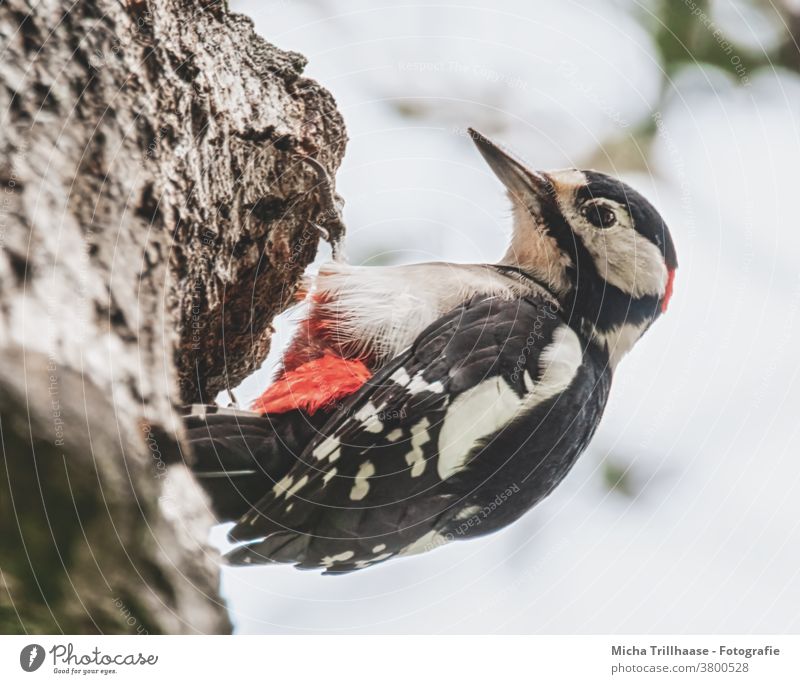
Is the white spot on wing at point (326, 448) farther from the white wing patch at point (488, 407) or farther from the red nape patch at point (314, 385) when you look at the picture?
the white wing patch at point (488, 407)

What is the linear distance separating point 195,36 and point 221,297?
1.40 ft

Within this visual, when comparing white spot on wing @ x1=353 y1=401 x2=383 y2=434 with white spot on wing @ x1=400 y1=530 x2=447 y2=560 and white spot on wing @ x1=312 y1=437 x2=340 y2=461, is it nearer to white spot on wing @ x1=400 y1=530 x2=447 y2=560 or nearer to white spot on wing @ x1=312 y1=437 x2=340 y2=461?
white spot on wing @ x1=312 y1=437 x2=340 y2=461

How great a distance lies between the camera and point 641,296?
5.56 feet

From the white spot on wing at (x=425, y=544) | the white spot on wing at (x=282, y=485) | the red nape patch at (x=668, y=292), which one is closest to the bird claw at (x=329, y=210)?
the white spot on wing at (x=282, y=485)

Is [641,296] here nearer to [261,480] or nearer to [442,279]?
[442,279]

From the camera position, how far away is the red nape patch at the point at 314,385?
149 cm

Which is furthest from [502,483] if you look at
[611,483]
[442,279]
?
[611,483]

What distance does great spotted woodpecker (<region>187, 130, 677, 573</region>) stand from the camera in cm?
143

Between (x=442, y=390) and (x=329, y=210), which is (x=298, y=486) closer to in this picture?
(x=442, y=390)

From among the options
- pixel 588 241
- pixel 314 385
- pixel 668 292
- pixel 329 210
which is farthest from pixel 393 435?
pixel 668 292

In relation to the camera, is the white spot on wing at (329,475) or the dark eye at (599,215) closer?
the white spot on wing at (329,475)

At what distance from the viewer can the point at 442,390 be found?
1.46 meters

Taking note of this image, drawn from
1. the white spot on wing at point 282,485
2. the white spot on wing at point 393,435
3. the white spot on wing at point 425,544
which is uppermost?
the white spot on wing at point 393,435

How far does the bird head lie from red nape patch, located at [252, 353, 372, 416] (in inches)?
17.0
